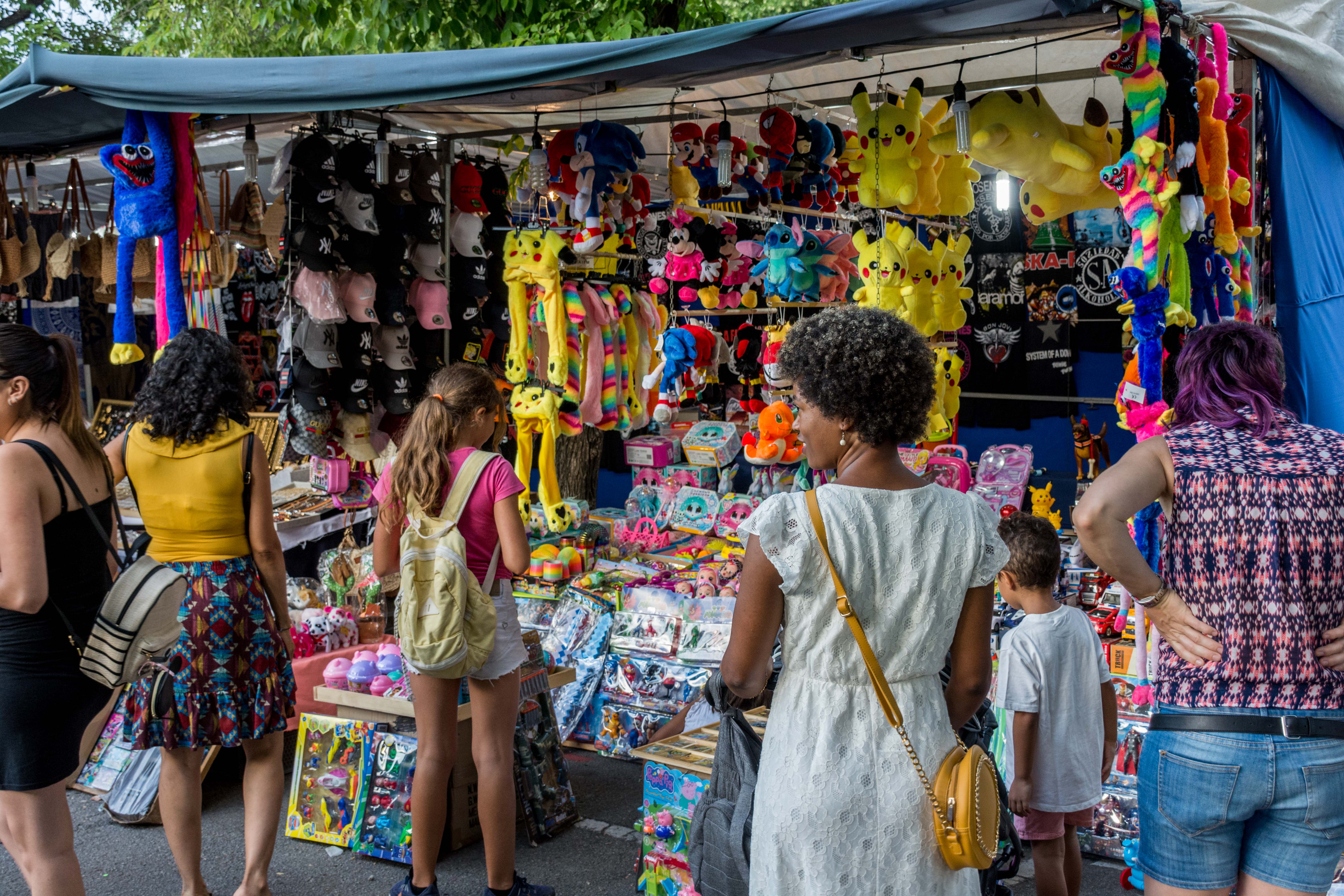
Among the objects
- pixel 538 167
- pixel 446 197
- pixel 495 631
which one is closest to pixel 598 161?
pixel 538 167

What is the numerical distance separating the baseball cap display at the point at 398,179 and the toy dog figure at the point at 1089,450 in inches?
164

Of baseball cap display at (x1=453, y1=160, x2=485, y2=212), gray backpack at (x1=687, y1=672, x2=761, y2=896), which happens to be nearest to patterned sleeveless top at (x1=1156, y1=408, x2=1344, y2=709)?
gray backpack at (x1=687, y1=672, x2=761, y2=896)

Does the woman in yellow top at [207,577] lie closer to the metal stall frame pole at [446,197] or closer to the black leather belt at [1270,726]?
the metal stall frame pole at [446,197]

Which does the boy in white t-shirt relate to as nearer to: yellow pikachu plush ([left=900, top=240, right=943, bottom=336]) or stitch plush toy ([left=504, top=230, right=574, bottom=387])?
yellow pikachu plush ([left=900, top=240, right=943, bottom=336])

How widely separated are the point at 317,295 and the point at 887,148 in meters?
2.32

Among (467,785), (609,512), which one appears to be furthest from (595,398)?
(467,785)

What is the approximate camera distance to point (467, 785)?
389 cm

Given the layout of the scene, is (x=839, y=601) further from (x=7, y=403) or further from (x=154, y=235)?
(x=154, y=235)

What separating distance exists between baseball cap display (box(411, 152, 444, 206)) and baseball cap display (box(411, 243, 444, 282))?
19 cm

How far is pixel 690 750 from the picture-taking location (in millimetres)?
3439

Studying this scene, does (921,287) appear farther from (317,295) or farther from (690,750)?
(317,295)

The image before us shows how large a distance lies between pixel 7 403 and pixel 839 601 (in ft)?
6.66

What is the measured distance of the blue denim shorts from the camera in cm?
202

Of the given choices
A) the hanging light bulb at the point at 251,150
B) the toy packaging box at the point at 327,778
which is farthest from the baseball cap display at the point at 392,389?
the toy packaging box at the point at 327,778
